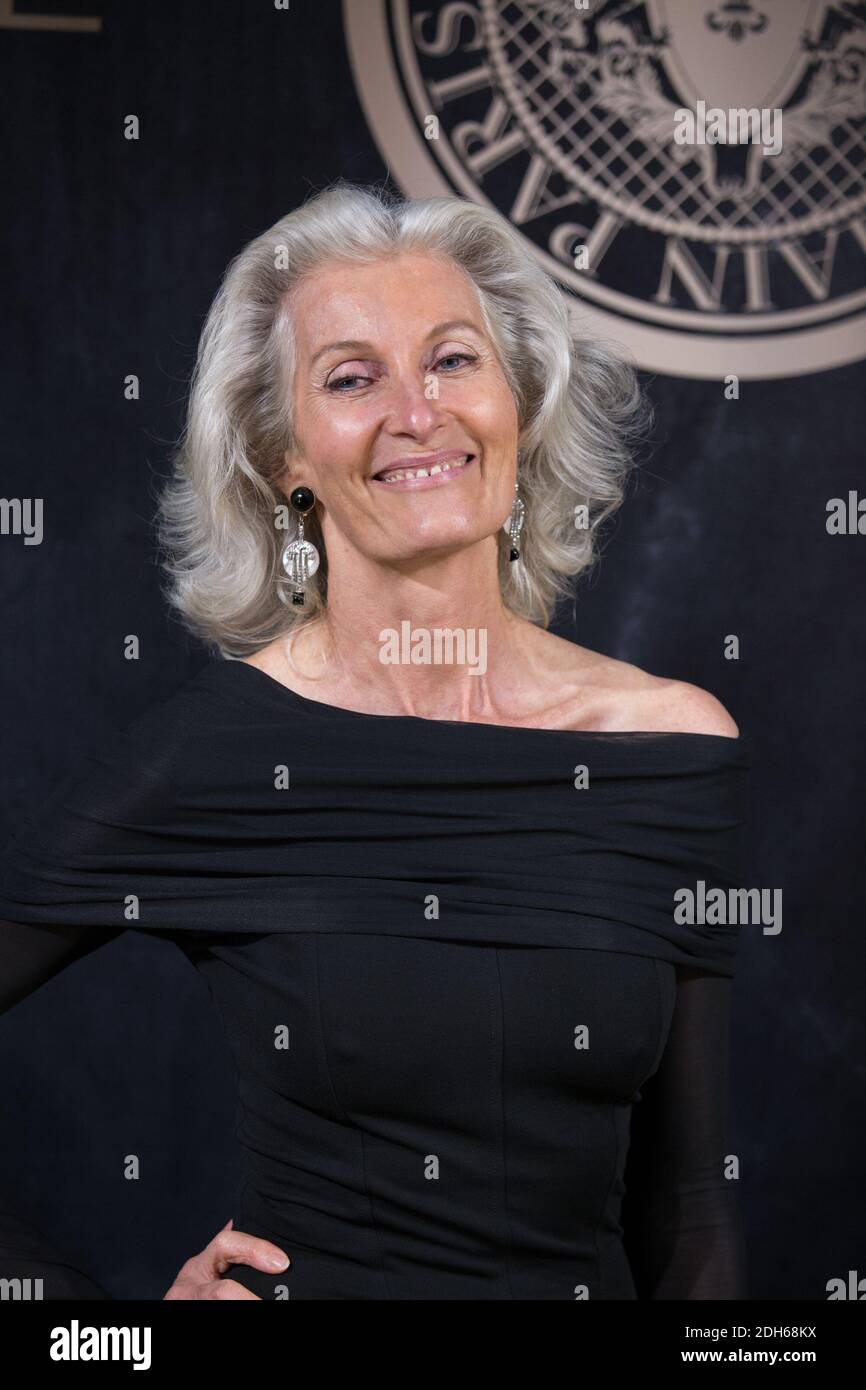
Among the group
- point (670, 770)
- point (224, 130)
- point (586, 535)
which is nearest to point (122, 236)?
point (224, 130)

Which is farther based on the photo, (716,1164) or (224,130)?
(224,130)

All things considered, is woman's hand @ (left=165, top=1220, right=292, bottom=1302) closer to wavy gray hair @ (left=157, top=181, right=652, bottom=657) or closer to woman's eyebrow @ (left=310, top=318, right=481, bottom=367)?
wavy gray hair @ (left=157, top=181, right=652, bottom=657)

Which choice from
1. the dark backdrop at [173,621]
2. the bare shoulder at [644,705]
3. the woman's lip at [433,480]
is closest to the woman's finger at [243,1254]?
the dark backdrop at [173,621]

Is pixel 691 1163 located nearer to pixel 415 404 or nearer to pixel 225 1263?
pixel 225 1263

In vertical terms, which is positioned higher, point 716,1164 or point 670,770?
point 670,770

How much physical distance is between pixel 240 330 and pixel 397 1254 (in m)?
0.95

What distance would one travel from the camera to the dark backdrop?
1.91 meters

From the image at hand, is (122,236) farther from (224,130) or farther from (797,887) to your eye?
(797,887)

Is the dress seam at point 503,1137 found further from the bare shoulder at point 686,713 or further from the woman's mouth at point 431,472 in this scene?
the woman's mouth at point 431,472

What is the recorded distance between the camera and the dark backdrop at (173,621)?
1906 mm

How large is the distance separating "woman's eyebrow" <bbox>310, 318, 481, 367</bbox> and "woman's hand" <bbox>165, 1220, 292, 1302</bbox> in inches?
34.7

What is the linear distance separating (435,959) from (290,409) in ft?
1.94
